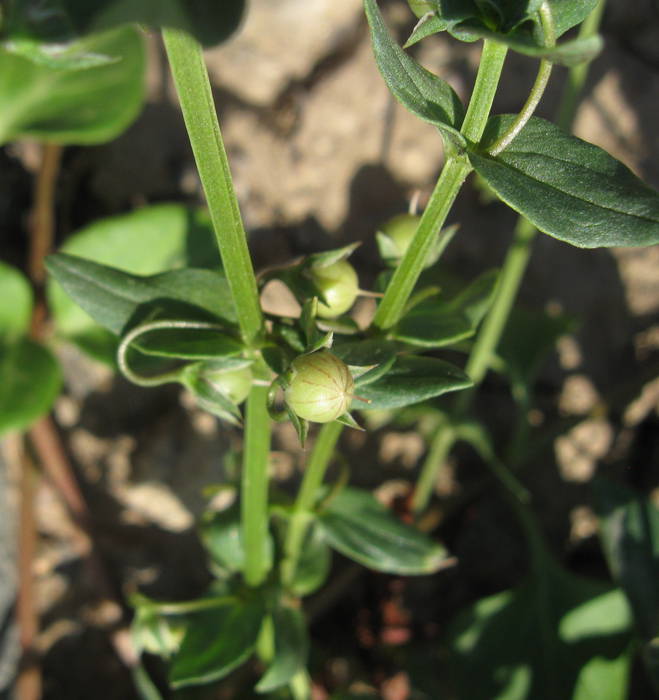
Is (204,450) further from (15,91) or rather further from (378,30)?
(378,30)

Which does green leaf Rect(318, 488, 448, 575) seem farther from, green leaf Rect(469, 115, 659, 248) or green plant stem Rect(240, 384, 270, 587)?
green leaf Rect(469, 115, 659, 248)

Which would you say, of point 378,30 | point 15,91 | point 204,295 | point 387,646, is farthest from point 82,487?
point 378,30

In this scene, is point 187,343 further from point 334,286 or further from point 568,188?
point 568,188

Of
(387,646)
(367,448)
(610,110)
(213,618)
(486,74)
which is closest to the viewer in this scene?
(486,74)

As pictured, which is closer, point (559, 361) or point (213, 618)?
point (213, 618)

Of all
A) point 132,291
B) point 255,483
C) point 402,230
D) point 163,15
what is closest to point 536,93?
point 402,230
